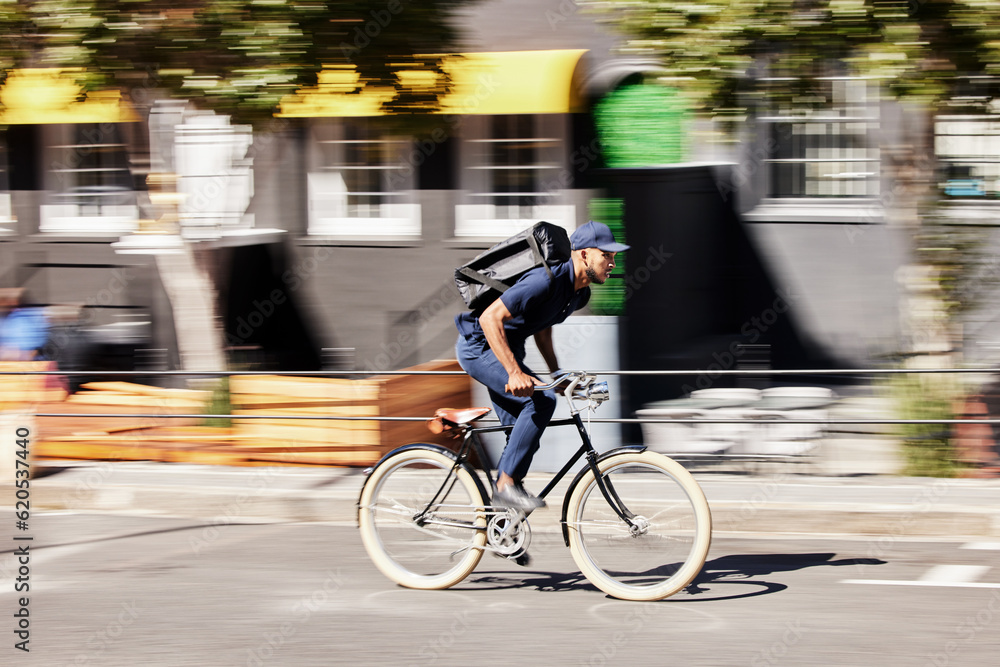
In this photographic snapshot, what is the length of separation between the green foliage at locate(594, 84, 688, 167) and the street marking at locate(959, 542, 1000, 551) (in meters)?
6.00

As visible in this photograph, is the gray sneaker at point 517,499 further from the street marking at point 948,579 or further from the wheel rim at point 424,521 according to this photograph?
the street marking at point 948,579

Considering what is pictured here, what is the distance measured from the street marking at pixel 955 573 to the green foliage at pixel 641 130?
252 inches

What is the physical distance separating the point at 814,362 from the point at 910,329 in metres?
4.40

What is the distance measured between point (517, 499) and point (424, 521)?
58cm

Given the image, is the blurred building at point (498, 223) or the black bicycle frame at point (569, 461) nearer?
the black bicycle frame at point (569, 461)

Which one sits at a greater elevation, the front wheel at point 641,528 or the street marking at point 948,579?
the front wheel at point 641,528

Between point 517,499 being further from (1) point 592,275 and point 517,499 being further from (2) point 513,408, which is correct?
(1) point 592,275

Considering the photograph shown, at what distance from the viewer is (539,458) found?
8.51 meters

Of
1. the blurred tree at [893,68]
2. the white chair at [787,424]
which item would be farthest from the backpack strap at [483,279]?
the white chair at [787,424]

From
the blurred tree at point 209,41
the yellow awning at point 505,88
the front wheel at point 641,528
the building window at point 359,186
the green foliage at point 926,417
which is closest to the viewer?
the front wheel at point 641,528

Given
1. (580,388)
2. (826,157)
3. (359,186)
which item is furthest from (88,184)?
(580,388)

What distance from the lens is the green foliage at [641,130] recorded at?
11.4 m

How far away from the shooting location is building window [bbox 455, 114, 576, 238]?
12.1m

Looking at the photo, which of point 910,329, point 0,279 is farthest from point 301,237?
point 910,329
